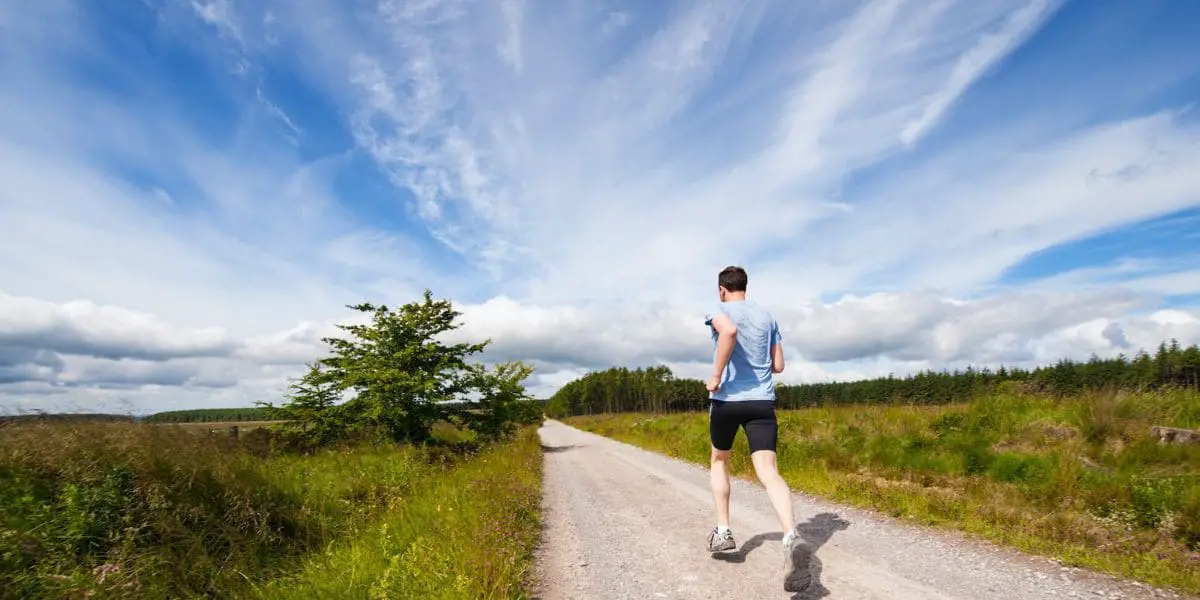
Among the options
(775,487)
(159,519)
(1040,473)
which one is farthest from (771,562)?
(159,519)

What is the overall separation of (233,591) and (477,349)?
1226 centimetres

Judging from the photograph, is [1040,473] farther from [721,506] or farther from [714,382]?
[714,382]

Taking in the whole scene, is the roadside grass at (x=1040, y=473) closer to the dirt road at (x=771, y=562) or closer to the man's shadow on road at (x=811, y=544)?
the dirt road at (x=771, y=562)

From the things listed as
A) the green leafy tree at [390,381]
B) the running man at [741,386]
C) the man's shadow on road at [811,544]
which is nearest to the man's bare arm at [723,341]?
the running man at [741,386]

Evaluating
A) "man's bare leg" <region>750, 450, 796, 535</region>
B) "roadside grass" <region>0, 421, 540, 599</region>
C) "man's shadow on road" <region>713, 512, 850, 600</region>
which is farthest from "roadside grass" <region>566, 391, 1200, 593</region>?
"roadside grass" <region>0, 421, 540, 599</region>

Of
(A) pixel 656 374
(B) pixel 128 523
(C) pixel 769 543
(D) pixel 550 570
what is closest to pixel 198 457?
(B) pixel 128 523

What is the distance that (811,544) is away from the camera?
4945mm

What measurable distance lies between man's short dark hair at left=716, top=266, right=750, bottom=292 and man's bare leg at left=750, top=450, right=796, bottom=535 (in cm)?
134

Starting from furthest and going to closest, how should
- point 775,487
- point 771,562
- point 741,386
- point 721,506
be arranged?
point 771,562 < point 721,506 < point 741,386 < point 775,487

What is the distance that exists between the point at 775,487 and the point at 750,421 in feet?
1.65

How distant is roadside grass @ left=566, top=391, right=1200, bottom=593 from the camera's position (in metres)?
4.51

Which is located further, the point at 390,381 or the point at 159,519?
the point at 390,381

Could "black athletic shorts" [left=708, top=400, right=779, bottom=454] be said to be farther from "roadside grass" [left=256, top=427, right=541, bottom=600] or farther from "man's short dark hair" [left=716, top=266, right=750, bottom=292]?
"roadside grass" [left=256, top=427, right=541, bottom=600]

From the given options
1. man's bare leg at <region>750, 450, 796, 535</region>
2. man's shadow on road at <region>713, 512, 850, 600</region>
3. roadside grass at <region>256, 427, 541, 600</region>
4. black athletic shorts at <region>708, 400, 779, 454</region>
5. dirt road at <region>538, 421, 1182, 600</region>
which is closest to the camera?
man's shadow on road at <region>713, 512, 850, 600</region>
